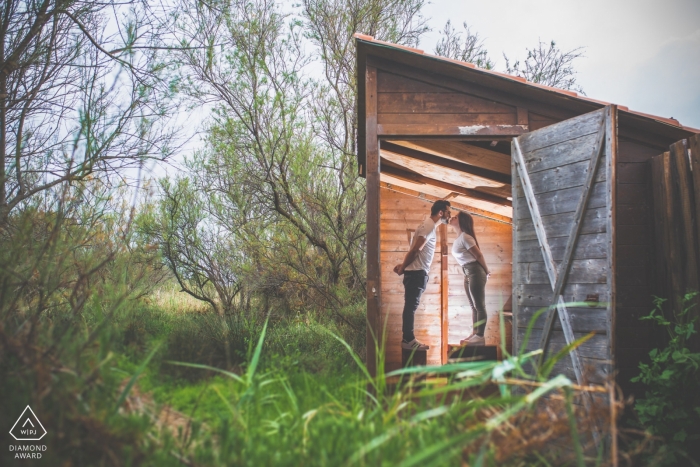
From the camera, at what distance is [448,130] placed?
509cm

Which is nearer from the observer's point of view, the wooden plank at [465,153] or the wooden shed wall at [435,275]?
the wooden plank at [465,153]

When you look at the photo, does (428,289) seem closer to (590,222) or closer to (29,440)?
A: (590,222)

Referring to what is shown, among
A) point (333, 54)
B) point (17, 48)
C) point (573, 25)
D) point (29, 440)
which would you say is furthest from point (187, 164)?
point (573, 25)

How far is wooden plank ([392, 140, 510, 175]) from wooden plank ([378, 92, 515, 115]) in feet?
2.71

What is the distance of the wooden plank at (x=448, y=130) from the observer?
200 inches

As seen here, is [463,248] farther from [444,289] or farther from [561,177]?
[561,177]

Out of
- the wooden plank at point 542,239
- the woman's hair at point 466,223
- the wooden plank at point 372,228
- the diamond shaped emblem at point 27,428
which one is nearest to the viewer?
the diamond shaped emblem at point 27,428

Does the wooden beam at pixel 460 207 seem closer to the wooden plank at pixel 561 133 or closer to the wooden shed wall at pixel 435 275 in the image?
the wooden shed wall at pixel 435 275

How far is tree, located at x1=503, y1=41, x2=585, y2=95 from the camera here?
461 inches

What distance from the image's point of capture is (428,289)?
877 centimetres

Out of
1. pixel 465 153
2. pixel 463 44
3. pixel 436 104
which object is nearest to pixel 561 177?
pixel 436 104

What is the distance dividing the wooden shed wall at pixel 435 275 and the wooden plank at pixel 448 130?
3784 millimetres

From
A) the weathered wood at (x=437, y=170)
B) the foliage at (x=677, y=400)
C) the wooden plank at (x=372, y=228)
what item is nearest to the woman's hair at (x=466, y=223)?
the weathered wood at (x=437, y=170)

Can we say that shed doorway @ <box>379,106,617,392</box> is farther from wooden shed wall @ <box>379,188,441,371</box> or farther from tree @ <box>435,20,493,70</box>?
tree @ <box>435,20,493,70</box>
